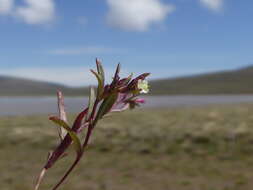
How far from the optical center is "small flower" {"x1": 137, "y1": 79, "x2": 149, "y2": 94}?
74 centimetres

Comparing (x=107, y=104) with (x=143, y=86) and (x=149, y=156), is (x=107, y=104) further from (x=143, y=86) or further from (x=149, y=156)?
(x=149, y=156)

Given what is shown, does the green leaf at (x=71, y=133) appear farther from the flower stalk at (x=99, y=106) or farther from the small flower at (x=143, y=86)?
the small flower at (x=143, y=86)

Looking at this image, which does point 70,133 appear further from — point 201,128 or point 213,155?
point 201,128

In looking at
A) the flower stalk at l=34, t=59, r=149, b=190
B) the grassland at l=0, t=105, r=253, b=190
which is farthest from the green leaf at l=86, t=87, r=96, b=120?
the grassland at l=0, t=105, r=253, b=190

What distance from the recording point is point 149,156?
24078 millimetres

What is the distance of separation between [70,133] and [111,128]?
29.7m

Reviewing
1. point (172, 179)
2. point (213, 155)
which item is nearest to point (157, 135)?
point (213, 155)

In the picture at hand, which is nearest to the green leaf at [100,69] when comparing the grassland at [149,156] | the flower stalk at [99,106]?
the flower stalk at [99,106]

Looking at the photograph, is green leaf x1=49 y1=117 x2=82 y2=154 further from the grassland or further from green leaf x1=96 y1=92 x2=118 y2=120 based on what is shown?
the grassland

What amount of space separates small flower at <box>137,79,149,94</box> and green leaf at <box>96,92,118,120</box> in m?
0.04

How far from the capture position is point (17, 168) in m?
22.2

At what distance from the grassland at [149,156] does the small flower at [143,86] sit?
56.6 ft

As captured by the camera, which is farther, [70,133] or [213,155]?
[213,155]

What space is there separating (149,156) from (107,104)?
2352 centimetres
